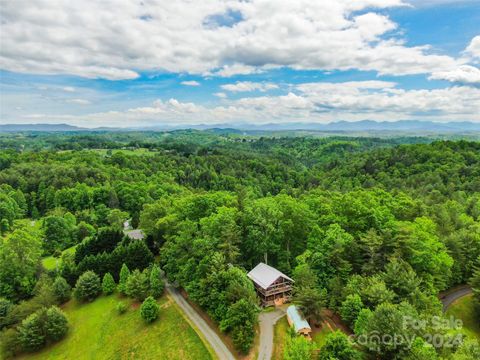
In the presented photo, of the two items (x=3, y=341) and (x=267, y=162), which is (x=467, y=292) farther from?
(x=267, y=162)

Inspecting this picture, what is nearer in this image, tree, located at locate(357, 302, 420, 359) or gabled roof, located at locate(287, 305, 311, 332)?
Result: tree, located at locate(357, 302, 420, 359)

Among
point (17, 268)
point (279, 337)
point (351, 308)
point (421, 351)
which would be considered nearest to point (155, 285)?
point (279, 337)

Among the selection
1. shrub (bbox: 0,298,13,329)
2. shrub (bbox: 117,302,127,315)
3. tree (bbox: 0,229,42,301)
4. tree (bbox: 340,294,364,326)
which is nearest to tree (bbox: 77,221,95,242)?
tree (bbox: 0,229,42,301)

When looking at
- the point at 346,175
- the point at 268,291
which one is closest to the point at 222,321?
the point at 268,291

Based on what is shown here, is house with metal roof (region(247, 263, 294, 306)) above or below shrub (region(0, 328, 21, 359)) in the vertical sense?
above

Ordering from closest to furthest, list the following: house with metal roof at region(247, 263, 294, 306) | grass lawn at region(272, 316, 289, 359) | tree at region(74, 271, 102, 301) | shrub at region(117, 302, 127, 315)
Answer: grass lawn at region(272, 316, 289, 359), house with metal roof at region(247, 263, 294, 306), shrub at region(117, 302, 127, 315), tree at region(74, 271, 102, 301)

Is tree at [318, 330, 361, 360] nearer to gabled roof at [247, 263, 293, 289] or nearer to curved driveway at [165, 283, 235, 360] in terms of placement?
curved driveway at [165, 283, 235, 360]

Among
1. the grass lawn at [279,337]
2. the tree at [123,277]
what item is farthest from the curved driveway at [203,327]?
the tree at [123,277]

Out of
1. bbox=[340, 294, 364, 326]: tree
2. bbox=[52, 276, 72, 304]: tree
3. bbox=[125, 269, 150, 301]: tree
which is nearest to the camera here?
bbox=[340, 294, 364, 326]: tree
